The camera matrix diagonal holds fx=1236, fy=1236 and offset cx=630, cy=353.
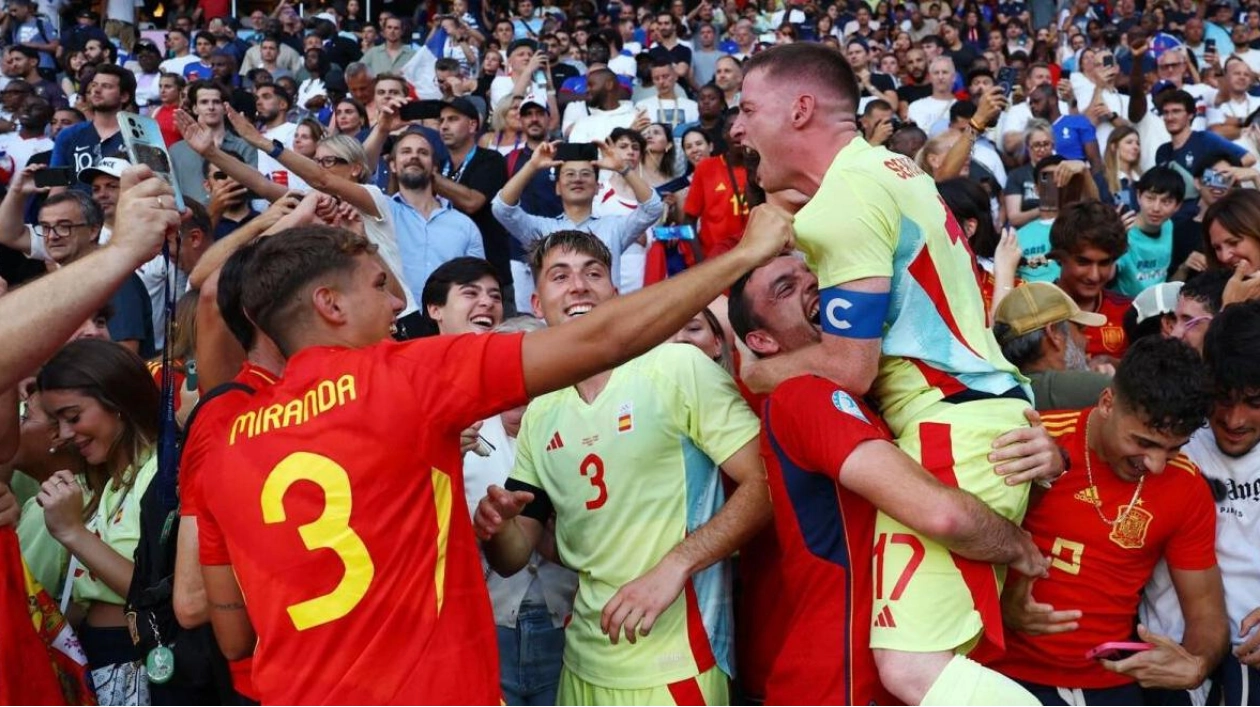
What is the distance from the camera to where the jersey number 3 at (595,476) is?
400 centimetres

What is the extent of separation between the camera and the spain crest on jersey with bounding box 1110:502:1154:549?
12.8 feet

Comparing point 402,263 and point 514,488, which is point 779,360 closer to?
point 514,488

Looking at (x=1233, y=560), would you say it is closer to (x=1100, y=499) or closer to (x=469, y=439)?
(x=1100, y=499)

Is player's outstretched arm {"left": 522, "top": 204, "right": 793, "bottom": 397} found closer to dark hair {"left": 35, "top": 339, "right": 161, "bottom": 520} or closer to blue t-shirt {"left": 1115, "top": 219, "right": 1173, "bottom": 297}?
dark hair {"left": 35, "top": 339, "right": 161, "bottom": 520}

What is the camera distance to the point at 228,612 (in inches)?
138

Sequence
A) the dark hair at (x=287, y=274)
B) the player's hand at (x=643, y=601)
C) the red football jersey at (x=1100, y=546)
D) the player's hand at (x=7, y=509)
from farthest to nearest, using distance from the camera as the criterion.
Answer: the red football jersey at (x=1100, y=546)
the player's hand at (x=7, y=509)
the player's hand at (x=643, y=601)
the dark hair at (x=287, y=274)

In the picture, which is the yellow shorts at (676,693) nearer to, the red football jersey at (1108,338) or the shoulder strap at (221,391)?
the shoulder strap at (221,391)

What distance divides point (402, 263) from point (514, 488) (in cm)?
469

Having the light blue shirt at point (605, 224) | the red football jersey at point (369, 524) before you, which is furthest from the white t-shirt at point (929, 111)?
the red football jersey at point (369, 524)

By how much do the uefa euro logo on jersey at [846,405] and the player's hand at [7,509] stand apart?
2.55 m

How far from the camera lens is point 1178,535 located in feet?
12.9

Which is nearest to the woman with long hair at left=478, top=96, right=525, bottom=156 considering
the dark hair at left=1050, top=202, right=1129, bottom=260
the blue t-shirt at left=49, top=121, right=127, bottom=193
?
the blue t-shirt at left=49, top=121, right=127, bottom=193

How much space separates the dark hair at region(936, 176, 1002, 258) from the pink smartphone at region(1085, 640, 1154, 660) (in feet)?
10.2

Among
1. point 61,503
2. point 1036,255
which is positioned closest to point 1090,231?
point 1036,255
